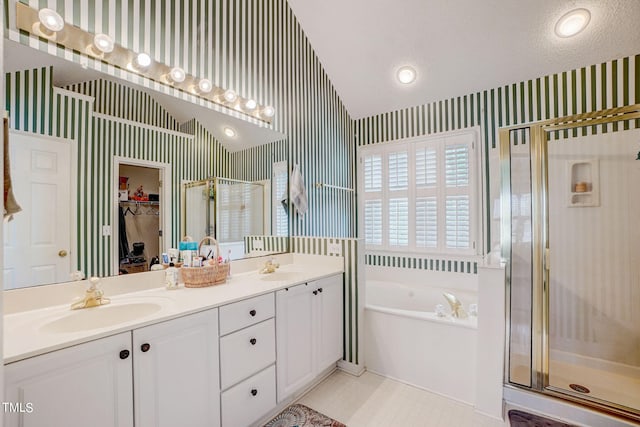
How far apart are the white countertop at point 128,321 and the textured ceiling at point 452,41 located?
7.15 ft

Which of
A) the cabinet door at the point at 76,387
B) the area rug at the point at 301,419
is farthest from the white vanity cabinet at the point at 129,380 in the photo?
the area rug at the point at 301,419

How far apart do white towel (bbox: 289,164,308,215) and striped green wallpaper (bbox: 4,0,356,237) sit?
118 mm

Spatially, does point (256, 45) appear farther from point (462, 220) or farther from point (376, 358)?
point (376, 358)

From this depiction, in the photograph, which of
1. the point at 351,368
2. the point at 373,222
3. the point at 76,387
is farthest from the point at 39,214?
the point at 373,222

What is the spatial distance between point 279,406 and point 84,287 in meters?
1.33

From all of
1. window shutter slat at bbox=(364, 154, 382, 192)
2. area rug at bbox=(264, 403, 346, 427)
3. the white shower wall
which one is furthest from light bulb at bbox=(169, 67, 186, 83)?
the white shower wall

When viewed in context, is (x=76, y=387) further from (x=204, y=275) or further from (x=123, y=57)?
(x=123, y=57)

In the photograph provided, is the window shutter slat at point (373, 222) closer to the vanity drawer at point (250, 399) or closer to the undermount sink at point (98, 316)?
the vanity drawer at point (250, 399)

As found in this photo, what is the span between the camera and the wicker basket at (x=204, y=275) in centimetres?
176

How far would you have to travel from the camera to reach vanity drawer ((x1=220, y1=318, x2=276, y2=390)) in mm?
1491

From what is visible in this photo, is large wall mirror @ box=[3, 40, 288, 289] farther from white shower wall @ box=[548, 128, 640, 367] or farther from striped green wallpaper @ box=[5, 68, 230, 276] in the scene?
white shower wall @ box=[548, 128, 640, 367]

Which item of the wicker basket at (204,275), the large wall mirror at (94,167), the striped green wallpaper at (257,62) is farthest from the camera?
the wicker basket at (204,275)

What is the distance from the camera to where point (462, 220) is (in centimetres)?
302

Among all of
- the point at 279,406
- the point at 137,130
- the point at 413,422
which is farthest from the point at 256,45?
the point at 413,422
